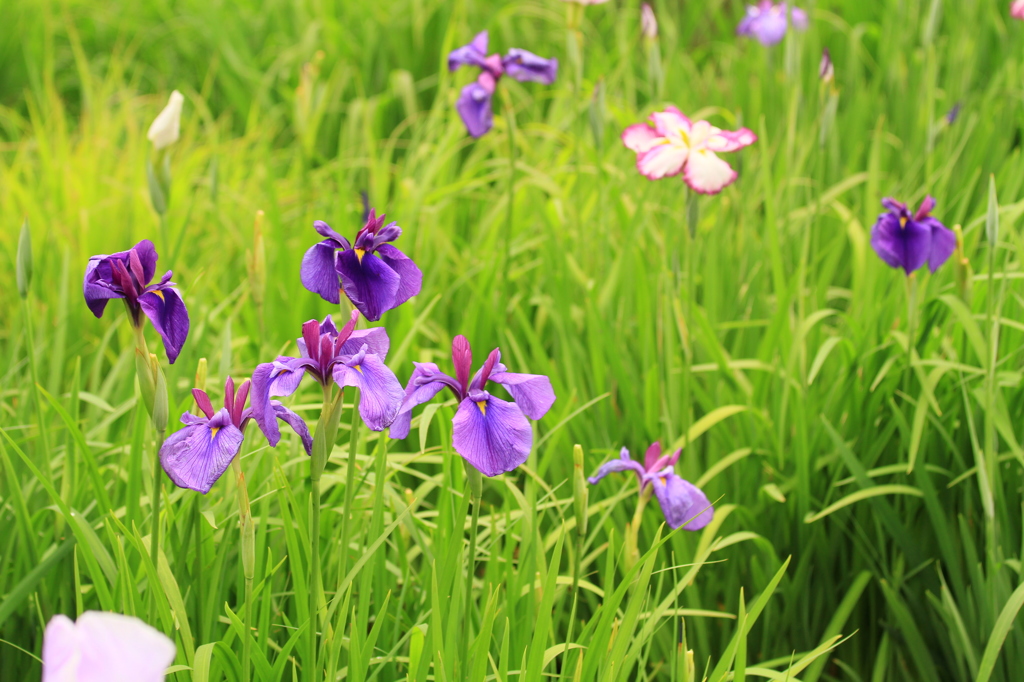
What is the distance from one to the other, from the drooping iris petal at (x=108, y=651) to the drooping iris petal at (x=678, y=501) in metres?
0.89

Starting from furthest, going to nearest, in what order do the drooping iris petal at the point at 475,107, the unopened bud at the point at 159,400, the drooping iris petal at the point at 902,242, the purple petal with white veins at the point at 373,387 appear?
the drooping iris petal at the point at 475,107
the drooping iris petal at the point at 902,242
the unopened bud at the point at 159,400
the purple petal with white veins at the point at 373,387

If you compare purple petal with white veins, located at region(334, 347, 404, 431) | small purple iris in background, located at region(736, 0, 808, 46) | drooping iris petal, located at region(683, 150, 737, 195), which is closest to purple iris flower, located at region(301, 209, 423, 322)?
purple petal with white veins, located at region(334, 347, 404, 431)

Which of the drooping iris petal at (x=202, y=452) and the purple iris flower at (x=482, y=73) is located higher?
the purple iris flower at (x=482, y=73)

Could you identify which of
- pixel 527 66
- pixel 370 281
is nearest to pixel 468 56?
pixel 527 66

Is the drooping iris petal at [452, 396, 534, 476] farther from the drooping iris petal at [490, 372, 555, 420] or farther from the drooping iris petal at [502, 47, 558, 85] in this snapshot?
the drooping iris petal at [502, 47, 558, 85]

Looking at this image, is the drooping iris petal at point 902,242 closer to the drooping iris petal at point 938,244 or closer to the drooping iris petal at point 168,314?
the drooping iris petal at point 938,244

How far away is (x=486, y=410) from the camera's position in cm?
95

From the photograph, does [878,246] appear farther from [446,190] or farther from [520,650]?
[446,190]

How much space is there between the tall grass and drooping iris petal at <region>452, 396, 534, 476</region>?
8cm

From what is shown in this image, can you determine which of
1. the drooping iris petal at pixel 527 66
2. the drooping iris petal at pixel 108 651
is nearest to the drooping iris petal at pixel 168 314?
the drooping iris petal at pixel 108 651

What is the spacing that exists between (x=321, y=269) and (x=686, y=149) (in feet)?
3.08

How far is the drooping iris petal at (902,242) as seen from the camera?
1.56 m

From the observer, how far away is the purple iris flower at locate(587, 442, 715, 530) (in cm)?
129

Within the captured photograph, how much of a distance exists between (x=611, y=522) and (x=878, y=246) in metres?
0.75
